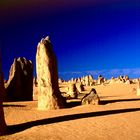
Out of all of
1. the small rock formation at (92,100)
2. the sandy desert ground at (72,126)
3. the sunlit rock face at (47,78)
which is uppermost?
the sunlit rock face at (47,78)

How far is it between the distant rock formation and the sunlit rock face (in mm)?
8128

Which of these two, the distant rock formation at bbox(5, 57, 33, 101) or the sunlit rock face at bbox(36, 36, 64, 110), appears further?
the distant rock formation at bbox(5, 57, 33, 101)

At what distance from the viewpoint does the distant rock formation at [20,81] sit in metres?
28.4

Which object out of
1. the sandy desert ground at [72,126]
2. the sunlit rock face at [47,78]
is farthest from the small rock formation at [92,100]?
the sandy desert ground at [72,126]

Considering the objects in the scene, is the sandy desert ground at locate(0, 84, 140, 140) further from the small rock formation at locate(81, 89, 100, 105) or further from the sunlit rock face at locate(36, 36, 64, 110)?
the small rock formation at locate(81, 89, 100, 105)

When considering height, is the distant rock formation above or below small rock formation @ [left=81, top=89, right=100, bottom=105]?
above

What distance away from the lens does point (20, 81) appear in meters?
29.1

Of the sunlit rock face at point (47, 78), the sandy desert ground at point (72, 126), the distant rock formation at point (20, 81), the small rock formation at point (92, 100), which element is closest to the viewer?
the sandy desert ground at point (72, 126)

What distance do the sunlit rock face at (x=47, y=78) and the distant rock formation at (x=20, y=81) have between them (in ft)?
26.7

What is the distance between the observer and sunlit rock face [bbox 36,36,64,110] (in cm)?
1984

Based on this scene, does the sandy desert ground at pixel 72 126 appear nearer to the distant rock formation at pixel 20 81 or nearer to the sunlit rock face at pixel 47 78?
the sunlit rock face at pixel 47 78

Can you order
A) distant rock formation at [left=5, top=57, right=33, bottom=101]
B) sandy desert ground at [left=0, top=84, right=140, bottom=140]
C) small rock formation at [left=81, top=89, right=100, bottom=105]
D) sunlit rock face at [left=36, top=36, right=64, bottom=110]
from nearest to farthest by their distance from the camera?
1. sandy desert ground at [left=0, top=84, right=140, bottom=140]
2. sunlit rock face at [left=36, top=36, right=64, bottom=110]
3. small rock formation at [left=81, top=89, right=100, bottom=105]
4. distant rock formation at [left=5, top=57, right=33, bottom=101]

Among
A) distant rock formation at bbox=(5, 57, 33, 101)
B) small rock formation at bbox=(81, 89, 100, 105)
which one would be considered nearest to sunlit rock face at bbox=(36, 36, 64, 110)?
small rock formation at bbox=(81, 89, 100, 105)

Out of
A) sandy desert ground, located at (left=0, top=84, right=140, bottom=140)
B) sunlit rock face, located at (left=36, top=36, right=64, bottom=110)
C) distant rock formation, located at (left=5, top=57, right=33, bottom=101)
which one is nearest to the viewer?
sandy desert ground, located at (left=0, top=84, right=140, bottom=140)
